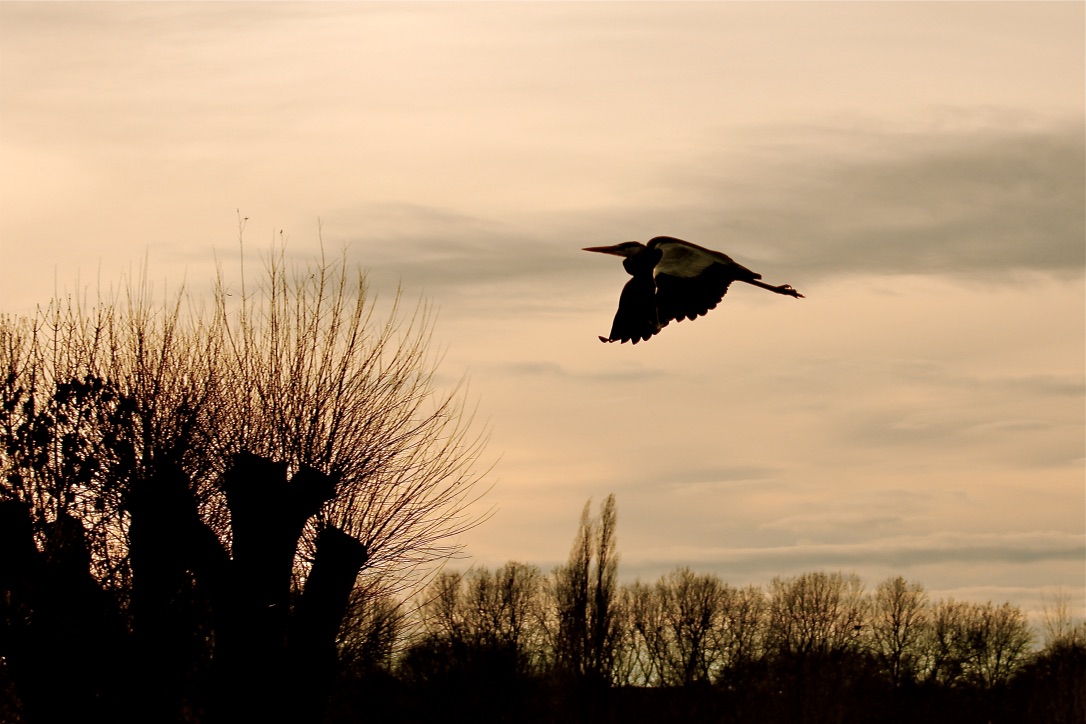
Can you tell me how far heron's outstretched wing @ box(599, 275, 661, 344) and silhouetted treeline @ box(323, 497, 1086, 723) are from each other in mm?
37577

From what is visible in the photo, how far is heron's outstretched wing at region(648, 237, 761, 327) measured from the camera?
503 inches

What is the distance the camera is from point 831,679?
67.4 m

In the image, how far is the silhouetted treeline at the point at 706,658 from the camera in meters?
54.0

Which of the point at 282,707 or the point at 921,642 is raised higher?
the point at 921,642

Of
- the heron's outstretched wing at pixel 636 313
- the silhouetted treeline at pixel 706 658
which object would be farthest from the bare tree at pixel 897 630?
the heron's outstretched wing at pixel 636 313

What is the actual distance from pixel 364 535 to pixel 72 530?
394cm

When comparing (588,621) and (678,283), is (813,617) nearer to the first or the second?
(588,621)

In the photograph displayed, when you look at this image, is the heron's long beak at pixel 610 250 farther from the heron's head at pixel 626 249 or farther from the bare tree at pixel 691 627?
the bare tree at pixel 691 627

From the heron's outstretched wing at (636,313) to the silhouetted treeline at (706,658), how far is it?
37577 millimetres

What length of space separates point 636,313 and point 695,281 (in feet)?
4.06

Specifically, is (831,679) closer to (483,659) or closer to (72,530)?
(483,659)

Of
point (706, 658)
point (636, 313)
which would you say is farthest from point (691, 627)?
point (636, 313)

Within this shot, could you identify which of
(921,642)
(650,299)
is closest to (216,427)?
(650,299)

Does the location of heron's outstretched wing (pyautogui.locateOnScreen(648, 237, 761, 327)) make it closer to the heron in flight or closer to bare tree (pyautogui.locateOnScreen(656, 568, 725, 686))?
the heron in flight
